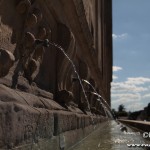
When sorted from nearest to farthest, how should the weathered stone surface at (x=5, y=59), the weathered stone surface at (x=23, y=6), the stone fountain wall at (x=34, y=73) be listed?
the stone fountain wall at (x=34, y=73)
the weathered stone surface at (x=5, y=59)
the weathered stone surface at (x=23, y=6)

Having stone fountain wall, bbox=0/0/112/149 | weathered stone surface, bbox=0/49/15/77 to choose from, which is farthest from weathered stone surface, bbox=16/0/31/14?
weathered stone surface, bbox=0/49/15/77

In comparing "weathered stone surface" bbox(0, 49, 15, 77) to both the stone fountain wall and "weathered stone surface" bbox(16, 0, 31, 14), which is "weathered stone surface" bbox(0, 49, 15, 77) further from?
"weathered stone surface" bbox(16, 0, 31, 14)

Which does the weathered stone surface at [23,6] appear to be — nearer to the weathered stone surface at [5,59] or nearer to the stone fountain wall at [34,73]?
the stone fountain wall at [34,73]

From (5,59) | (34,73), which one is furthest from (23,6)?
(5,59)

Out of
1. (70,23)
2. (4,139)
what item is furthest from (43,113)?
(70,23)

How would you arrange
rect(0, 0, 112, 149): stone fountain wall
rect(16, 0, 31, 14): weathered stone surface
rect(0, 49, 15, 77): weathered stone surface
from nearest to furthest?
rect(0, 0, 112, 149): stone fountain wall, rect(0, 49, 15, 77): weathered stone surface, rect(16, 0, 31, 14): weathered stone surface

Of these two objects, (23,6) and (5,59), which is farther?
(23,6)

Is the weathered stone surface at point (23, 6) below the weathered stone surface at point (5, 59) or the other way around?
the other way around

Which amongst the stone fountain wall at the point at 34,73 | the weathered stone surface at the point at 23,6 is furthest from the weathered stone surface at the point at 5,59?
the weathered stone surface at the point at 23,6

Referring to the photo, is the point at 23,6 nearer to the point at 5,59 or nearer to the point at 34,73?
the point at 34,73

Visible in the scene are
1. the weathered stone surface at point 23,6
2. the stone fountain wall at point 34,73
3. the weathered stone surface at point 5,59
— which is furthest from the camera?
the weathered stone surface at point 23,6

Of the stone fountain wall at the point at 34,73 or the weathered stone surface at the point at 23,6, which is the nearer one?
the stone fountain wall at the point at 34,73

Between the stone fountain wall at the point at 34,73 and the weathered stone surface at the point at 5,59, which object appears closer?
the stone fountain wall at the point at 34,73

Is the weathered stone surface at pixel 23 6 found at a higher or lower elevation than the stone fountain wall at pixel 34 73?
higher
